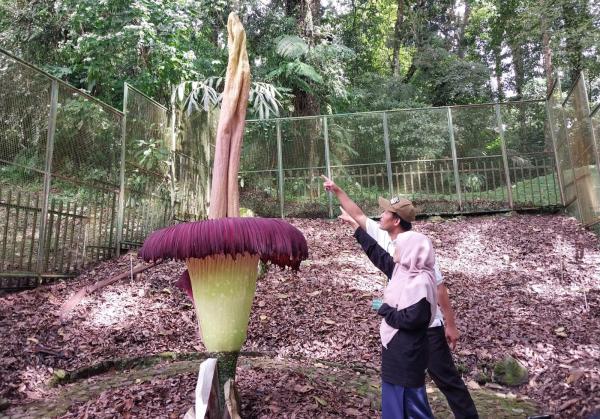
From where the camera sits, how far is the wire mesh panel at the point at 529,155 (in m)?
9.24

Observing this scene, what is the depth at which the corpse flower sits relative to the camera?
1715 mm

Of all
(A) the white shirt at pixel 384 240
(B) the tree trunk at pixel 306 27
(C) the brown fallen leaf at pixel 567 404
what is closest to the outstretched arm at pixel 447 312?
(A) the white shirt at pixel 384 240

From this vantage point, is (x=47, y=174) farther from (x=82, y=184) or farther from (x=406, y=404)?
(x=406, y=404)

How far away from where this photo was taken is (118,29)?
806 cm

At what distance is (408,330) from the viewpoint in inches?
81.9

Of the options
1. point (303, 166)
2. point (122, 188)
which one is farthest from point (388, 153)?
point (122, 188)

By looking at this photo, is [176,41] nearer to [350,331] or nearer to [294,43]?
[294,43]

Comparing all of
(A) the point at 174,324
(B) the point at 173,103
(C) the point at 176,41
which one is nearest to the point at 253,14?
(C) the point at 176,41

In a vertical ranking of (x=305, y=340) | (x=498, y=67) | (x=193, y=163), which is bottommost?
(x=305, y=340)

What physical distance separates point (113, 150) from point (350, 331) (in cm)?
401

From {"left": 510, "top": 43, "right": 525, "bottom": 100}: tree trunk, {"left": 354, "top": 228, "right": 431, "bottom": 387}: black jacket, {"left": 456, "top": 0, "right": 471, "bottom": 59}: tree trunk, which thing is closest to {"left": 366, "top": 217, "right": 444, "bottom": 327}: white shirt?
{"left": 354, "top": 228, "right": 431, "bottom": 387}: black jacket

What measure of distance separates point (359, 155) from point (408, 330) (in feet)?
27.2

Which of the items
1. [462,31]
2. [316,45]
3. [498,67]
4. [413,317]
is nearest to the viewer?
[413,317]

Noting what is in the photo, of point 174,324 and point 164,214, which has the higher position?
point 164,214
